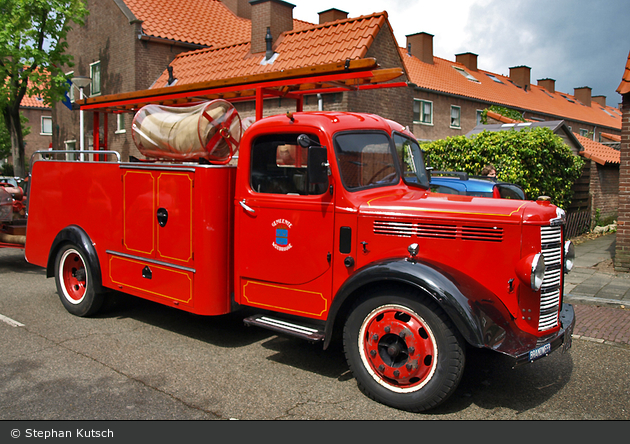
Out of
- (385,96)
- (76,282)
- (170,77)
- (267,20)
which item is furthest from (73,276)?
(170,77)

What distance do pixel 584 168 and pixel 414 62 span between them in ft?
58.3

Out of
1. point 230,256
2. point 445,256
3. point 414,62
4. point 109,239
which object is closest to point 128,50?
point 414,62

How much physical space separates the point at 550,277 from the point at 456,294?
2.95 ft

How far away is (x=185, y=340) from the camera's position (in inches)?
225

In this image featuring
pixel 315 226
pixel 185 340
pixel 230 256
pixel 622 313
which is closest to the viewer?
pixel 315 226

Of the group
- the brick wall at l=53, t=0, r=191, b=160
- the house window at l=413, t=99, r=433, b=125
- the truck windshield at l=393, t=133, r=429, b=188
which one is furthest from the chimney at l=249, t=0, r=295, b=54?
the truck windshield at l=393, t=133, r=429, b=188

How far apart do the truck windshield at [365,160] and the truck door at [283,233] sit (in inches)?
9.9

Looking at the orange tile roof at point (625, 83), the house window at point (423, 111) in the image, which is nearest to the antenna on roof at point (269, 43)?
the orange tile roof at point (625, 83)

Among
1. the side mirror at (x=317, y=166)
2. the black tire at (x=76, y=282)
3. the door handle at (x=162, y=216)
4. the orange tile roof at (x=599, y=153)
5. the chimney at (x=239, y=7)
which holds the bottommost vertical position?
the black tire at (x=76, y=282)

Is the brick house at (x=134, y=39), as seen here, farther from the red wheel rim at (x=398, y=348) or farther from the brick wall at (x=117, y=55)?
the red wheel rim at (x=398, y=348)

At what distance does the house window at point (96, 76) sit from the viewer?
25062 millimetres

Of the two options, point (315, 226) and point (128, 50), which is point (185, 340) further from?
point (128, 50)

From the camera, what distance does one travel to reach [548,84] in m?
50.4

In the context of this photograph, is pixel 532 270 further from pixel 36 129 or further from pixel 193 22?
pixel 36 129
